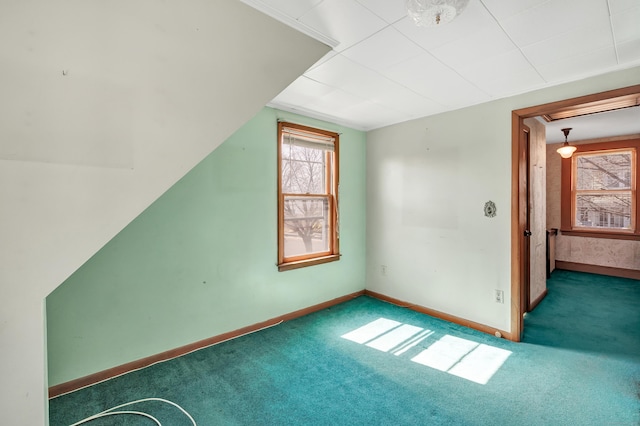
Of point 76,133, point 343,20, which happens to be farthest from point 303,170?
point 76,133

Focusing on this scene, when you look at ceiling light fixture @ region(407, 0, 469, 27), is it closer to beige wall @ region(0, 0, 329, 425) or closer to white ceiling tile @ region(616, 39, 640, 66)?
beige wall @ region(0, 0, 329, 425)

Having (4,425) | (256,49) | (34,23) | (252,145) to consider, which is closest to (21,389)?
(4,425)

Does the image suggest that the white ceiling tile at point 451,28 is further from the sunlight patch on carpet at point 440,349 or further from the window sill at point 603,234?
the window sill at point 603,234

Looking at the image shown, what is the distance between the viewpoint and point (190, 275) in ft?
8.84

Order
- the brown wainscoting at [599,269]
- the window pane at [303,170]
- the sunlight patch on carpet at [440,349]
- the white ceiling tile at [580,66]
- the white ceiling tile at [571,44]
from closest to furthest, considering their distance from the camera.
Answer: the white ceiling tile at [571,44]
the white ceiling tile at [580,66]
the sunlight patch on carpet at [440,349]
the window pane at [303,170]
the brown wainscoting at [599,269]

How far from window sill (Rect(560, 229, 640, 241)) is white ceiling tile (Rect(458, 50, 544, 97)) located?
4.31 metres

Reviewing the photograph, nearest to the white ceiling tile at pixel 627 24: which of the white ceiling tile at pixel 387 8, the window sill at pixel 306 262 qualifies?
the white ceiling tile at pixel 387 8

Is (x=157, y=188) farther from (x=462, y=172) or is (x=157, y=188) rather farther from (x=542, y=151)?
(x=542, y=151)

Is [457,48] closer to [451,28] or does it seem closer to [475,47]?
[475,47]

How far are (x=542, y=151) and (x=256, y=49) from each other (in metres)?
4.21

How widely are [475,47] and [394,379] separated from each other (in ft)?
8.15

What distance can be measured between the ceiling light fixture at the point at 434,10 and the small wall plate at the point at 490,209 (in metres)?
2.17

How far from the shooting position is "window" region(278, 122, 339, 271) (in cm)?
338

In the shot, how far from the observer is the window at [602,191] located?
507 cm
